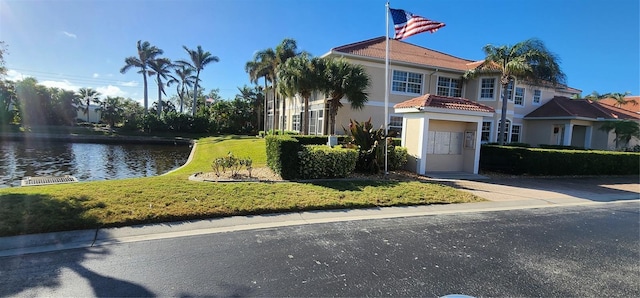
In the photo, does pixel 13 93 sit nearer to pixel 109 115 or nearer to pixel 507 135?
pixel 109 115

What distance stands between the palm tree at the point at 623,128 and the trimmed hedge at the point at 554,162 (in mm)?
10080

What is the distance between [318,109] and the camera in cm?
2412

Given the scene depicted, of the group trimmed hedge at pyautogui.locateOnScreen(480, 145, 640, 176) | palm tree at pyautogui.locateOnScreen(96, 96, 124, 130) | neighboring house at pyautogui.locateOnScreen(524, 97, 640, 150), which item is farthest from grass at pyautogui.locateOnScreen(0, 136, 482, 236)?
palm tree at pyautogui.locateOnScreen(96, 96, 124, 130)

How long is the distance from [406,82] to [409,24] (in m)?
11.5

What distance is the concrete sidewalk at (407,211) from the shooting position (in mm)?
4736

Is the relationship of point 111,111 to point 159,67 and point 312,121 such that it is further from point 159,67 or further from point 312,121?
point 312,121

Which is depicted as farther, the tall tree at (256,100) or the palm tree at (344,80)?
the tall tree at (256,100)

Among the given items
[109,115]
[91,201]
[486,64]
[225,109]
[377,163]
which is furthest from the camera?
[109,115]

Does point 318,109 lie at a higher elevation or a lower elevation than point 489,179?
higher

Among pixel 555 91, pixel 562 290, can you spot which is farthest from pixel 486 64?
pixel 562 290

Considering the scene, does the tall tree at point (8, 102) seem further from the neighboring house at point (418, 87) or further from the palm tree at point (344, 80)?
the palm tree at point (344, 80)

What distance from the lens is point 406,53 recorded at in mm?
24188

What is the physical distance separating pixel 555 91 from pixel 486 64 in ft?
39.3

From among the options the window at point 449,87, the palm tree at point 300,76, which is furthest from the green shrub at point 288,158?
the window at point 449,87
